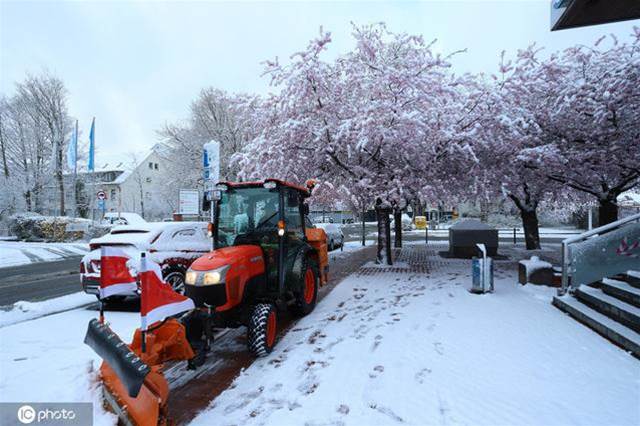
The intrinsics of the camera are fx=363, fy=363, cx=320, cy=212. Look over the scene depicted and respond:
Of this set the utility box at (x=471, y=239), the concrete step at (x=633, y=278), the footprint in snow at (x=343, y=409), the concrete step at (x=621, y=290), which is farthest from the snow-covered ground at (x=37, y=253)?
the concrete step at (x=633, y=278)

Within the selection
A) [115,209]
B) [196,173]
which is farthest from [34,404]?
[115,209]

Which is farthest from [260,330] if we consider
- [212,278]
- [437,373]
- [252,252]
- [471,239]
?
[471,239]

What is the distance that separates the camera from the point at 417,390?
12.2ft

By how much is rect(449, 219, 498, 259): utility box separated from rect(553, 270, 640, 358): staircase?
8.12m

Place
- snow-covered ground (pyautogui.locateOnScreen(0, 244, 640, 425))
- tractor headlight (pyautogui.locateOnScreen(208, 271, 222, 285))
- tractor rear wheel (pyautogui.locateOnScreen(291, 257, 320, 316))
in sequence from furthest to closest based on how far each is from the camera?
1. tractor rear wheel (pyautogui.locateOnScreen(291, 257, 320, 316))
2. tractor headlight (pyautogui.locateOnScreen(208, 271, 222, 285))
3. snow-covered ground (pyautogui.locateOnScreen(0, 244, 640, 425))

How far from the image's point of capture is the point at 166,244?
7891 mm

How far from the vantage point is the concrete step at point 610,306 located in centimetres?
494

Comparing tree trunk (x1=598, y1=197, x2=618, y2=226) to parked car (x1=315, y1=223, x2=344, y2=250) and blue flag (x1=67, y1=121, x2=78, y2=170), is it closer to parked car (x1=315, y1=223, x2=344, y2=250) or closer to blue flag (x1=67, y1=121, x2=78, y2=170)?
parked car (x1=315, y1=223, x2=344, y2=250)

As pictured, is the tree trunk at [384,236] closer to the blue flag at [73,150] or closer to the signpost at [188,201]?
the signpost at [188,201]

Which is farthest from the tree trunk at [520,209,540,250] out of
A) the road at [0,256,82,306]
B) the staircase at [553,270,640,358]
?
the road at [0,256,82,306]

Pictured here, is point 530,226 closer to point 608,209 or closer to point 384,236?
point 608,209

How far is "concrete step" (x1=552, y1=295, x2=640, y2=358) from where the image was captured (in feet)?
15.1

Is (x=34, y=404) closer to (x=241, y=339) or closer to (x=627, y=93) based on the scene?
(x=241, y=339)

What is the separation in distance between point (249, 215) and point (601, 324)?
5.34 meters
